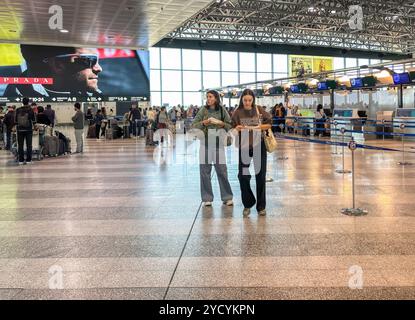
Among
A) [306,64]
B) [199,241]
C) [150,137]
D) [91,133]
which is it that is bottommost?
[199,241]

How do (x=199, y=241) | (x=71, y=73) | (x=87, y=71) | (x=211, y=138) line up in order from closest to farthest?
(x=199, y=241) < (x=211, y=138) < (x=71, y=73) < (x=87, y=71)

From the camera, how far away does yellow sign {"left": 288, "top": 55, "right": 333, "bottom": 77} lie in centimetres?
4630

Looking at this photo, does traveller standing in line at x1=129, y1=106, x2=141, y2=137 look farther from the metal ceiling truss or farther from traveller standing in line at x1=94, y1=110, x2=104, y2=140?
the metal ceiling truss

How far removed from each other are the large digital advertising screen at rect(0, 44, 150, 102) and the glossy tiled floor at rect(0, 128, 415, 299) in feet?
77.6

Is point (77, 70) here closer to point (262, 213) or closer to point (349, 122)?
point (349, 122)

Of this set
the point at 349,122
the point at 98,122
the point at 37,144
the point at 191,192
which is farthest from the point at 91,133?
the point at 191,192

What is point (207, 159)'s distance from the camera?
7.20 metres

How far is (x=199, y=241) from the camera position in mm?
5434

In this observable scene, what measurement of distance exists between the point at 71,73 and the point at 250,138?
28.8 metres

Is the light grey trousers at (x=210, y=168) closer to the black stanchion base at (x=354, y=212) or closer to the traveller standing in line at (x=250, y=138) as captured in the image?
the traveller standing in line at (x=250, y=138)

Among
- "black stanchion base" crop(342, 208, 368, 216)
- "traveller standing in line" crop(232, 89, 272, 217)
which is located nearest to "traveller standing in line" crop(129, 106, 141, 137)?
"traveller standing in line" crop(232, 89, 272, 217)

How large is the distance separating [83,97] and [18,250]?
2937cm
